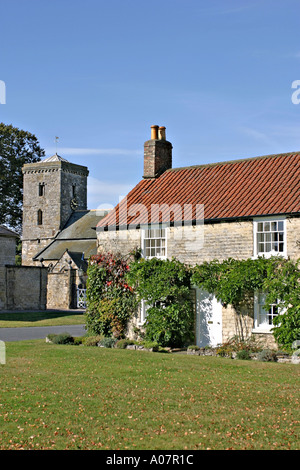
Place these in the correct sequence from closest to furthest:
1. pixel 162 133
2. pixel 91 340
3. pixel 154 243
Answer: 1. pixel 91 340
2. pixel 154 243
3. pixel 162 133

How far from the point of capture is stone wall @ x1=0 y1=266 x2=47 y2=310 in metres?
47.5

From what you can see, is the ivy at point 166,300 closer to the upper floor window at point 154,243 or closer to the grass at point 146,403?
the upper floor window at point 154,243

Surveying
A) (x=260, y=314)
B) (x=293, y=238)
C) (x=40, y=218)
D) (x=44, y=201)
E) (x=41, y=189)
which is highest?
(x=41, y=189)

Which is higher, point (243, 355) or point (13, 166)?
point (13, 166)

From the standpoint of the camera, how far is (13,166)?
258 feet

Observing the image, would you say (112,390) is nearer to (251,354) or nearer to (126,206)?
(251,354)

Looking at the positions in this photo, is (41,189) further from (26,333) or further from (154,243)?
(154,243)

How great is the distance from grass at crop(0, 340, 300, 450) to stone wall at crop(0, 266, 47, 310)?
29721mm

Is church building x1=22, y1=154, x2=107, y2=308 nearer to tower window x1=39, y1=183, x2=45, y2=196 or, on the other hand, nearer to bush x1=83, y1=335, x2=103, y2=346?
tower window x1=39, y1=183, x2=45, y2=196

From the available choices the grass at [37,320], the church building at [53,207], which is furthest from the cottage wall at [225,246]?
the church building at [53,207]

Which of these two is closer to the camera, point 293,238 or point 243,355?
point 243,355

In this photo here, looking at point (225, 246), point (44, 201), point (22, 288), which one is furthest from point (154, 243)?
point (44, 201)

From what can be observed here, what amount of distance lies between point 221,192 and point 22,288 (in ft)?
98.9
